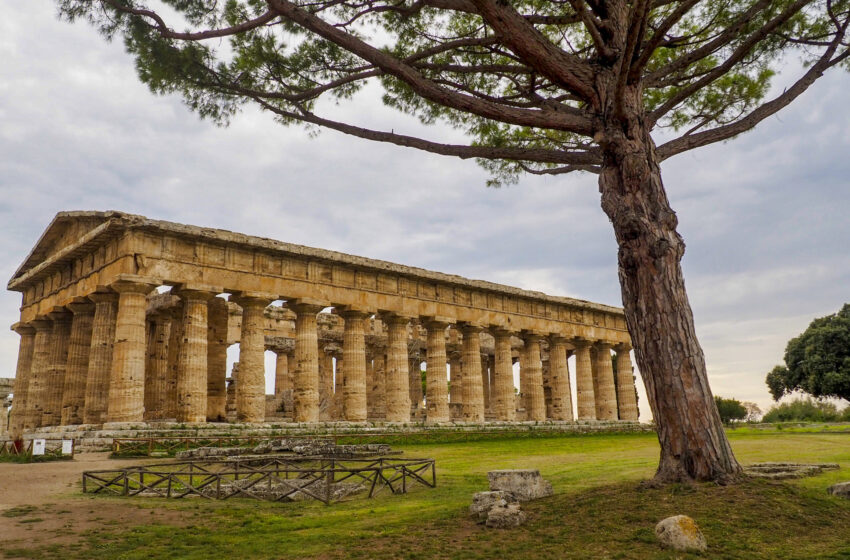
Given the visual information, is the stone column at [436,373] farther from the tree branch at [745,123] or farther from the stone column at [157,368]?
the tree branch at [745,123]

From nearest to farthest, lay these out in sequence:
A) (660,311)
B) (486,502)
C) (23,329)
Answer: (486,502) < (660,311) < (23,329)

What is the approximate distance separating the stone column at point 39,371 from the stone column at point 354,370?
11.9 m

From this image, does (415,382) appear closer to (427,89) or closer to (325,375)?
(325,375)

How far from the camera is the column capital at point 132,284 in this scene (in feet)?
71.2

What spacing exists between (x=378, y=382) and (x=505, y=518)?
92.8 ft

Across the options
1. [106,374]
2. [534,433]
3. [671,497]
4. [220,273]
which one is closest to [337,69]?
[671,497]

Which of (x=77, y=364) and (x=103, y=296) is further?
(x=77, y=364)

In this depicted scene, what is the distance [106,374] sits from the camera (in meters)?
23.6

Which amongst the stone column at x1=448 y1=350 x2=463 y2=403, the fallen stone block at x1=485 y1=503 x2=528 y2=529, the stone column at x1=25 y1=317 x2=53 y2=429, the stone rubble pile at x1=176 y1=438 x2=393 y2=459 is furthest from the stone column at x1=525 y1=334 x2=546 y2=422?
the fallen stone block at x1=485 y1=503 x2=528 y2=529

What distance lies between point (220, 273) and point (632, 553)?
779 inches

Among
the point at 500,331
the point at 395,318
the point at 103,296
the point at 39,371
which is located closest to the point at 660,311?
the point at 395,318

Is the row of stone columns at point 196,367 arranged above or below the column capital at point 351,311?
below

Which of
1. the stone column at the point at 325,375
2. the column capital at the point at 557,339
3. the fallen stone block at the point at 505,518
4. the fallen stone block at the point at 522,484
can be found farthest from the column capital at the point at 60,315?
the fallen stone block at the point at 505,518

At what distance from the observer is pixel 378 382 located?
36.3m
